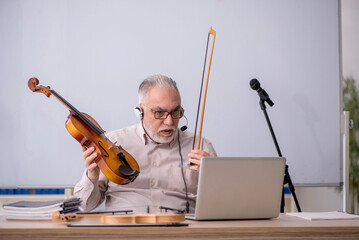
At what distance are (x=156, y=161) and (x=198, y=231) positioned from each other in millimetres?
980

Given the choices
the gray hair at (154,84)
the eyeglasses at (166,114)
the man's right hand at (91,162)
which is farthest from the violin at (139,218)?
the gray hair at (154,84)

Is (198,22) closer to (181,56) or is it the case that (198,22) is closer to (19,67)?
(181,56)

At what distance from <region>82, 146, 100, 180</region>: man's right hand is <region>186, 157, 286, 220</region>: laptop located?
0.55 meters

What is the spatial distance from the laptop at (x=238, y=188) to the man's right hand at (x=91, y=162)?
1.80 ft

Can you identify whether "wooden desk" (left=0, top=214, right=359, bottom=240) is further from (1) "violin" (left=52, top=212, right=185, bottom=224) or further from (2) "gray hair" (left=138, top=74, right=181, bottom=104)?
(2) "gray hair" (left=138, top=74, right=181, bottom=104)

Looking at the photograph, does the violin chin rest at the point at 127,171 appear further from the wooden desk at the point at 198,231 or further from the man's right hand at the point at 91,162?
the wooden desk at the point at 198,231

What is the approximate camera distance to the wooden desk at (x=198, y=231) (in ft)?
4.29

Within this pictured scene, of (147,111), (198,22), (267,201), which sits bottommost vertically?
(267,201)

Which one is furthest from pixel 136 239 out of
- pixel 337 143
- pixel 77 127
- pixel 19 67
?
pixel 337 143

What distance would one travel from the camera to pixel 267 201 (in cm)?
157

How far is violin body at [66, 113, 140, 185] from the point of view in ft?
6.30

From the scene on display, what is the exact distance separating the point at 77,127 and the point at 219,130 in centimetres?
125

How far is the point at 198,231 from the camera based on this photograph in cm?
133

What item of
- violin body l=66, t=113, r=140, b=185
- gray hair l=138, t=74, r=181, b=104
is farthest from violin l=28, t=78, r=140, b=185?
gray hair l=138, t=74, r=181, b=104
